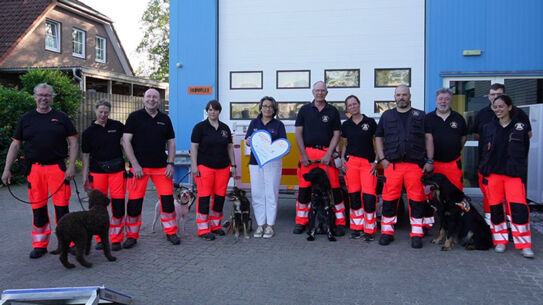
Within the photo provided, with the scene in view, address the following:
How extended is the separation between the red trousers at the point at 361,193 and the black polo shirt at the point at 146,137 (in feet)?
8.42

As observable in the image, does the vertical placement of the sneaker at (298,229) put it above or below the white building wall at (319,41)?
below

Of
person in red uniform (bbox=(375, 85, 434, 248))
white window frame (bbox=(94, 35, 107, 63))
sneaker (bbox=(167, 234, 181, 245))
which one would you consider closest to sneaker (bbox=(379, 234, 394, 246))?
person in red uniform (bbox=(375, 85, 434, 248))

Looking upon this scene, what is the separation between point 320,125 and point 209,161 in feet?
5.28

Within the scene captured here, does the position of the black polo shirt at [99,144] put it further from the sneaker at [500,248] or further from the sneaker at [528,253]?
the sneaker at [528,253]

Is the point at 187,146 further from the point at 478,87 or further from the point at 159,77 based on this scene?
the point at 159,77

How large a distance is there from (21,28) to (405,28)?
17213 millimetres

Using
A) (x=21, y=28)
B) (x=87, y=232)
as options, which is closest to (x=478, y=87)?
(x=87, y=232)

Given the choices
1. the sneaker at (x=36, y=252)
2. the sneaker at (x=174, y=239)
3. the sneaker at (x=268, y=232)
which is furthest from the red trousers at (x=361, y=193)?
the sneaker at (x=36, y=252)

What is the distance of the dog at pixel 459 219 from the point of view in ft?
18.1

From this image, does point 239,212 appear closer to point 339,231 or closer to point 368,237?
point 339,231

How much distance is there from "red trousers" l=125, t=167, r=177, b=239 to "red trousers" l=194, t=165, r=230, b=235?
37 centimetres

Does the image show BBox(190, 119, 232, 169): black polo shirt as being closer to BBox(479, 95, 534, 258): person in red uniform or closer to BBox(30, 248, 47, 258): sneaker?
BBox(30, 248, 47, 258): sneaker

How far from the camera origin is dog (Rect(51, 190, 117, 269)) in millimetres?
4805

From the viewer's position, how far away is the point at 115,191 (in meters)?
5.69
